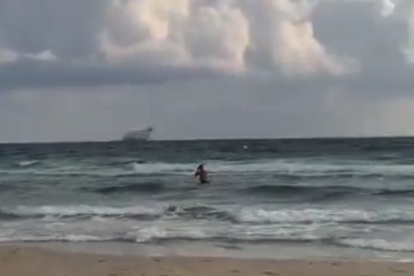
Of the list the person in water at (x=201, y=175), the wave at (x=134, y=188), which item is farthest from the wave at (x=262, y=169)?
the wave at (x=134, y=188)

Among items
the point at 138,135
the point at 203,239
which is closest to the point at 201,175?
the point at 203,239

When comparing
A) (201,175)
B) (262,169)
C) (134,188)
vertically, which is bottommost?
(134,188)

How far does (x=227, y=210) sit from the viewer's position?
17.9m

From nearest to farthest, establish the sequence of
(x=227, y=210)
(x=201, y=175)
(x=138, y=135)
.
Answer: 1. (x=227, y=210)
2. (x=201, y=175)
3. (x=138, y=135)

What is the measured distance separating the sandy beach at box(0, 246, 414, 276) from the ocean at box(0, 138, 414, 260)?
97 centimetres

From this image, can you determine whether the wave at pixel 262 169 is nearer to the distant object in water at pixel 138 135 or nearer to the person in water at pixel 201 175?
the person in water at pixel 201 175

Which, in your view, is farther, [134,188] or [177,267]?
[134,188]

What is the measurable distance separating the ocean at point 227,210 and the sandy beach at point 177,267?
967 millimetres

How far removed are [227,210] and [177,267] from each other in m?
7.68

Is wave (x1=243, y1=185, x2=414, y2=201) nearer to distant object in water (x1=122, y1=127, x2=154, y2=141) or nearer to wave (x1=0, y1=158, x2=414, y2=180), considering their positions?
wave (x1=0, y1=158, x2=414, y2=180)

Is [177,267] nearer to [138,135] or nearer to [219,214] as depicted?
[219,214]

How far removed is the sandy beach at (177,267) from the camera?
9.81 metres

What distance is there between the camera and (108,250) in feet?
39.8

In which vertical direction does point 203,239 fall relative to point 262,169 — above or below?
below
